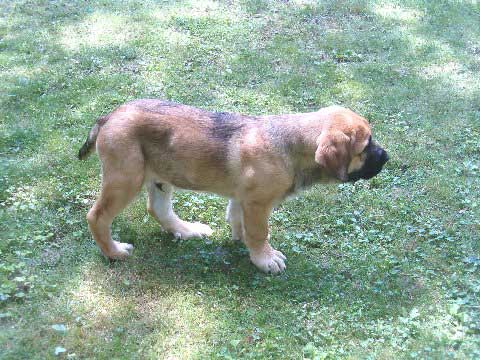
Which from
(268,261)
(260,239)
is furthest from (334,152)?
(268,261)

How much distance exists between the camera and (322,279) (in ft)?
16.9

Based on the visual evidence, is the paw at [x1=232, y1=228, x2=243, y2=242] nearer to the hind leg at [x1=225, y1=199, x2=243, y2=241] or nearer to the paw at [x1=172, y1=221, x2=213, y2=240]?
the hind leg at [x1=225, y1=199, x2=243, y2=241]

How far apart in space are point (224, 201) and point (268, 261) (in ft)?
4.11

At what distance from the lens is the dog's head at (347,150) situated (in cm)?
468

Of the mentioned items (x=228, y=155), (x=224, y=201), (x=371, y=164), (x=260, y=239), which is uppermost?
(x=371, y=164)

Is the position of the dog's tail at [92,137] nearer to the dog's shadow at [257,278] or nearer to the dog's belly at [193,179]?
the dog's belly at [193,179]

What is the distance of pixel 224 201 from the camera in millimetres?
6258

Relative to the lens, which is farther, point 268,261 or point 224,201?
point 224,201

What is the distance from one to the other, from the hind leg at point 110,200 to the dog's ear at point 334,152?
5.21 feet

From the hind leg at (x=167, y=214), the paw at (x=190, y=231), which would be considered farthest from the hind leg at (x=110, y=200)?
the paw at (x=190, y=231)

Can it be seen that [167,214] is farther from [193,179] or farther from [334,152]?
[334,152]

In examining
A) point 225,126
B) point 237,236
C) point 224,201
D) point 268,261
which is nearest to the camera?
point 225,126

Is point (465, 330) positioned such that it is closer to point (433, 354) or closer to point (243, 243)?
point (433, 354)

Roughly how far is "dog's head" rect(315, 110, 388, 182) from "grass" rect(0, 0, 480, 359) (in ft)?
3.24
